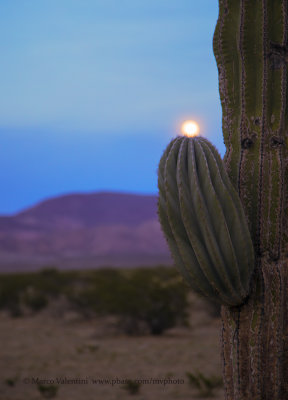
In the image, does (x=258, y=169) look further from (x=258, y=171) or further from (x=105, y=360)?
(x=105, y=360)

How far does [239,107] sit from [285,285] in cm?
165

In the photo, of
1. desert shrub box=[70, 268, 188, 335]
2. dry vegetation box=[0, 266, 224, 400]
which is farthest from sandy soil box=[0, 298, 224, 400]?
desert shrub box=[70, 268, 188, 335]

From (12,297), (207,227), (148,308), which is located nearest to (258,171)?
(207,227)

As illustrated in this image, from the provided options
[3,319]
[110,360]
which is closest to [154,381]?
[110,360]

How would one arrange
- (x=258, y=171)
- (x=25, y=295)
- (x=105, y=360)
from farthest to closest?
1. (x=25, y=295)
2. (x=105, y=360)
3. (x=258, y=171)

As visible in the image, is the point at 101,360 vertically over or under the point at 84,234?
over

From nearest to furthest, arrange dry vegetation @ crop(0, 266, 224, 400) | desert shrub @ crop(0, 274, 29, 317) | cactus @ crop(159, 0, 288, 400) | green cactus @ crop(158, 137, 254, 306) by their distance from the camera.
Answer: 1. green cactus @ crop(158, 137, 254, 306)
2. cactus @ crop(159, 0, 288, 400)
3. dry vegetation @ crop(0, 266, 224, 400)
4. desert shrub @ crop(0, 274, 29, 317)

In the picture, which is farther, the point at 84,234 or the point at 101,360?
the point at 84,234

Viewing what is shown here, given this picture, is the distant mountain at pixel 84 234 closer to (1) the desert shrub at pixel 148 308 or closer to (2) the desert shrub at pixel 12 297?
(2) the desert shrub at pixel 12 297

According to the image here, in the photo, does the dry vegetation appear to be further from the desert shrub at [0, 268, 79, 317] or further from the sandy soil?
the desert shrub at [0, 268, 79, 317]

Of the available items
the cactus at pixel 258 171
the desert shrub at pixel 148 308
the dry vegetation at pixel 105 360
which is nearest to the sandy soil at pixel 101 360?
the dry vegetation at pixel 105 360

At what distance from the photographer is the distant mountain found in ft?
286

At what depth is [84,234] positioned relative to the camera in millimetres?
105438

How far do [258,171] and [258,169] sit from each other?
0.02 m
